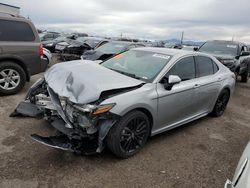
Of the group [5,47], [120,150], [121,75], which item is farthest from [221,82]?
[5,47]

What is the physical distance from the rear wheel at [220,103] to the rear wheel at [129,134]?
251 cm

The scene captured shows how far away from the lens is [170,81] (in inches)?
150

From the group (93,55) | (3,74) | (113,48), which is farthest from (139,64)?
(113,48)

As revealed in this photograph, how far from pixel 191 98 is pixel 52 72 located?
8.38ft

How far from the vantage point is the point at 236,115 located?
6.29 metres

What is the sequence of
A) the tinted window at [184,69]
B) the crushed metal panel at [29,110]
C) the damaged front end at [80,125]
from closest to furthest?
1. the damaged front end at [80,125]
2. the crushed metal panel at [29,110]
3. the tinted window at [184,69]

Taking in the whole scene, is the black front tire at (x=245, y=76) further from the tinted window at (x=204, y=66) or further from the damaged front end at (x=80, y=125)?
the damaged front end at (x=80, y=125)

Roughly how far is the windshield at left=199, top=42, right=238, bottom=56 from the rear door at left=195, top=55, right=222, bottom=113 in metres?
5.20

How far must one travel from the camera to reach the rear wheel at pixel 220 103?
5630 millimetres

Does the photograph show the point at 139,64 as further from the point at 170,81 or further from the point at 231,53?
the point at 231,53

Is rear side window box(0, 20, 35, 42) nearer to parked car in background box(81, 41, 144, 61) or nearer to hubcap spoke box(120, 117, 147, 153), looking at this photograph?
parked car in background box(81, 41, 144, 61)

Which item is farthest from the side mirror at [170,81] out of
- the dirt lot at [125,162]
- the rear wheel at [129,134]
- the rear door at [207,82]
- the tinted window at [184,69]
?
the dirt lot at [125,162]

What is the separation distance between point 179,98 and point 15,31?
4568 millimetres

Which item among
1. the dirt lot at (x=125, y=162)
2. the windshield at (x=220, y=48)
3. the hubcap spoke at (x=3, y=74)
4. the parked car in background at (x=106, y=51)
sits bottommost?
the dirt lot at (x=125, y=162)
